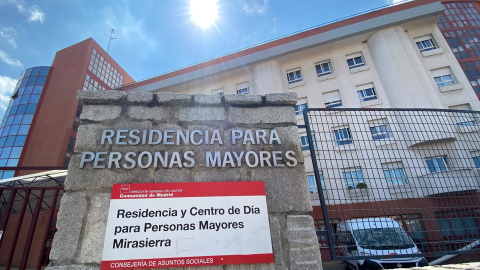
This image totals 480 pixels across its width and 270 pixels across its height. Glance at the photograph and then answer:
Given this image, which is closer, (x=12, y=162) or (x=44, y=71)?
(x=12, y=162)

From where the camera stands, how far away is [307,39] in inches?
712

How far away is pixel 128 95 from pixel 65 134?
23.7m

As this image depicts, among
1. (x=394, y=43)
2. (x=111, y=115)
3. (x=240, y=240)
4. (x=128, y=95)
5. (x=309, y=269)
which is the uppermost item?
(x=394, y=43)

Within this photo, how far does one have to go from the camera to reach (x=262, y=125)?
2.63 m

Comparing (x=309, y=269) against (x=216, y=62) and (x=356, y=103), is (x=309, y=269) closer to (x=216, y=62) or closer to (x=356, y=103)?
(x=356, y=103)

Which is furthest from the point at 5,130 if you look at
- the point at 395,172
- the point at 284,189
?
the point at 395,172

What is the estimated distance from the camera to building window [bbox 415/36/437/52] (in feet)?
55.3

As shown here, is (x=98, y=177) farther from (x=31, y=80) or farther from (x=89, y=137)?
(x=31, y=80)

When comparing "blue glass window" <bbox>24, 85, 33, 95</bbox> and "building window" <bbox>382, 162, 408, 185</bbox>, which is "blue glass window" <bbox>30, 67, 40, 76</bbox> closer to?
"blue glass window" <bbox>24, 85, 33, 95</bbox>

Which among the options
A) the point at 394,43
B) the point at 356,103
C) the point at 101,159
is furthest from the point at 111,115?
the point at 394,43

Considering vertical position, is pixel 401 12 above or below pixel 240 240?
above

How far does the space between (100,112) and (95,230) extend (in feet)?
3.99

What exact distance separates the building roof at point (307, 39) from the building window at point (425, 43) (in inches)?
58.6

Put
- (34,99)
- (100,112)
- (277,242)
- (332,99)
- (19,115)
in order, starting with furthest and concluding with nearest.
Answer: (34,99), (19,115), (332,99), (100,112), (277,242)
